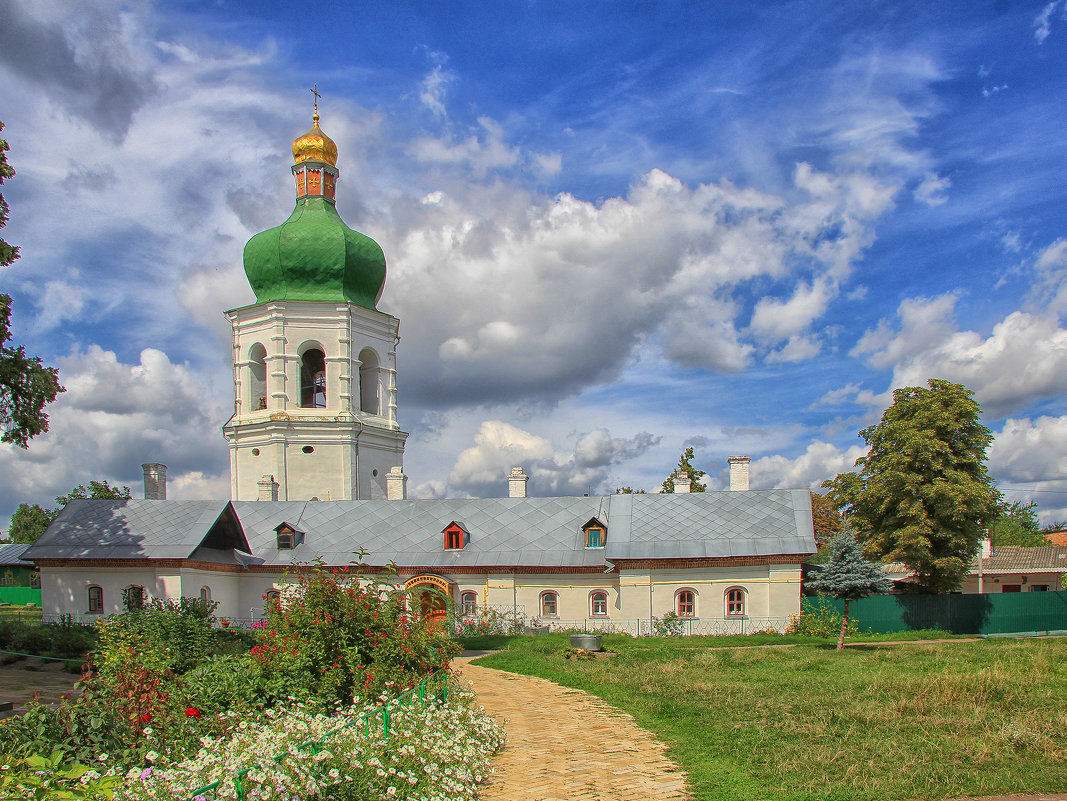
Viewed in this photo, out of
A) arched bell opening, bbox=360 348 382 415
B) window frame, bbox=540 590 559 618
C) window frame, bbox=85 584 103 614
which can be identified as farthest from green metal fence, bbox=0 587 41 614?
window frame, bbox=540 590 559 618

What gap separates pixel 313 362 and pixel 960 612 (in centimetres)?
2705

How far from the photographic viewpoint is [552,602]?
30000mm

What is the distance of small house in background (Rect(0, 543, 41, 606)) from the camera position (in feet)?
169

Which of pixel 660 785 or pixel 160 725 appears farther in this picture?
pixel 660 785

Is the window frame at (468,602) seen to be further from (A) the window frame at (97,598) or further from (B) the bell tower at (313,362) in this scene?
(A) the window frame at (97,598)

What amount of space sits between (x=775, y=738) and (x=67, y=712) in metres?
8.15

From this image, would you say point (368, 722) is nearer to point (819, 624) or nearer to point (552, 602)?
point (552, 602)

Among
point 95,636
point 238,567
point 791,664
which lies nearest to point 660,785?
point 791,664

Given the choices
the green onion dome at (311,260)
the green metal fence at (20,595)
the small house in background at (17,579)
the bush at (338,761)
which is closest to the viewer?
the bush at (338,761)

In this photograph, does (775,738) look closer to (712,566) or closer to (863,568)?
(863,568)

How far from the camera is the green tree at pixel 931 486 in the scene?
1123 inches

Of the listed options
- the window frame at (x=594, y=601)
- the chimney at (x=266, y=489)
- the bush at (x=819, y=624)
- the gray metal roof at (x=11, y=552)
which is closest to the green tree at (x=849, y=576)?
the bush at (x=819, y=624)

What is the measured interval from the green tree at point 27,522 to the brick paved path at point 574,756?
235 ft

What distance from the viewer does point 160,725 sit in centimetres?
890
